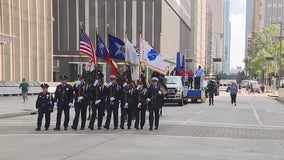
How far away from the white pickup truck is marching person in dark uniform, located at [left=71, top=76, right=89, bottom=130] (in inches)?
675

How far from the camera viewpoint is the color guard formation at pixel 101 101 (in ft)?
54.2

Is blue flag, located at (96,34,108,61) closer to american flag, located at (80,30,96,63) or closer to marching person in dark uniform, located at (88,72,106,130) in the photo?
american flag, located at (80,30,96,63)

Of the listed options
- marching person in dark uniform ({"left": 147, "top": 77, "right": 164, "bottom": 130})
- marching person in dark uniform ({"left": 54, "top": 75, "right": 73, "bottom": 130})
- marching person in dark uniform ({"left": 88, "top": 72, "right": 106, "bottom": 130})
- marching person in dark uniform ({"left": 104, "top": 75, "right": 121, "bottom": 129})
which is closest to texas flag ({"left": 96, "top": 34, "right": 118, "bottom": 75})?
marching person in dark uniform ({"left": 104, "top": 75, "right": 121, "bottom": 129})

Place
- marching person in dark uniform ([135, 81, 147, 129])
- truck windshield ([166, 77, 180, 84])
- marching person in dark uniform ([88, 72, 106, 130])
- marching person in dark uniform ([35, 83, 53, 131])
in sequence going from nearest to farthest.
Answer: marching person in dark uniform ([35, 83, 53, 131]) < marching person in dark uniform ([88, 72, 106, 130]) < marching person in dark uniform ([135, 81, 147, 129]) < truck windshield ([166, 77, 180, 84])

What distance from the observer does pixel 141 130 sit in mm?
16438

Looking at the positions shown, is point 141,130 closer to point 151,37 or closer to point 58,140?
point 58,140

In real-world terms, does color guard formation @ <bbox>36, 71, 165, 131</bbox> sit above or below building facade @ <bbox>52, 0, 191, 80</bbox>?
below

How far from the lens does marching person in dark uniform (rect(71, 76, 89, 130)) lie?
54.4ft

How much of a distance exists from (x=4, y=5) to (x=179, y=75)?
2073cm

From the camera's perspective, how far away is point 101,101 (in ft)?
55.3

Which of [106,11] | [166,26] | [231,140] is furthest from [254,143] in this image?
[166,26]

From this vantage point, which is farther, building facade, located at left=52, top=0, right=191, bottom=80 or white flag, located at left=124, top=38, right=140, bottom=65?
building facade, located at left=52, top=0, right=191, bottom=80

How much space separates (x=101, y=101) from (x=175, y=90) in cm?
1728

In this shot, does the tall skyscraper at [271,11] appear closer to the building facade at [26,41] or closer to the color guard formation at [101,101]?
the building facade at [26,41]
